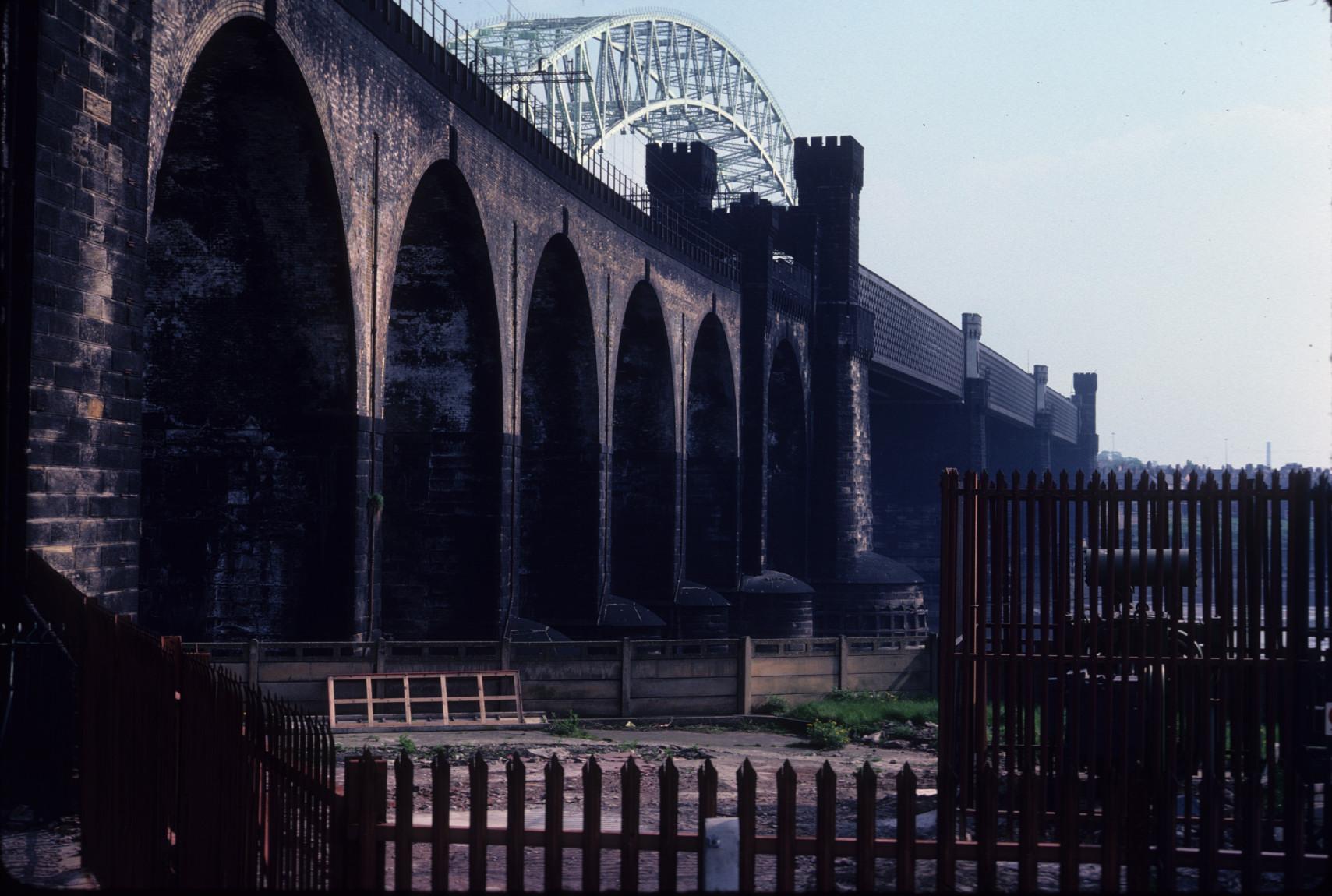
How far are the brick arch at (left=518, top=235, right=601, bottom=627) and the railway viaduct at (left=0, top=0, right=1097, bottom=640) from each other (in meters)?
0.05

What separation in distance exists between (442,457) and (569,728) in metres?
4.94

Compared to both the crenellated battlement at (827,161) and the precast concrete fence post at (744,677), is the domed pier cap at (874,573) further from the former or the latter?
the precast concrete fence post at (744,677)

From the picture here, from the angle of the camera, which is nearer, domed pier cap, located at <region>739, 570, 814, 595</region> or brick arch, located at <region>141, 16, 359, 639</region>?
brick arch, located at <region>141, 16, 359, 639</region>

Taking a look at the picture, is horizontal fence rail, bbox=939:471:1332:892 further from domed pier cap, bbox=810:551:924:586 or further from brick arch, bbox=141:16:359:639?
domed pier cap, bbox=810:551:924:586

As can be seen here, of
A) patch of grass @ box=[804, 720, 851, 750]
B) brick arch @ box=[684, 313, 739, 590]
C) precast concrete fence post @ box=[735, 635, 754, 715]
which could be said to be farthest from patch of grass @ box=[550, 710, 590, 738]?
brick arch @ box=[684, 313, 739, 590]

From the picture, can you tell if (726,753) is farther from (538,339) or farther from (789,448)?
(789,448)

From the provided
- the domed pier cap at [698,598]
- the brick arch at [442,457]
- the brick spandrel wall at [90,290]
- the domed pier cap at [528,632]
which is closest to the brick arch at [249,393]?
the brick arch at [442,457]

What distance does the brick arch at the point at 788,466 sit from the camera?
117 ft

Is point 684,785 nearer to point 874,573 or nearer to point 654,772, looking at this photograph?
point 654,772

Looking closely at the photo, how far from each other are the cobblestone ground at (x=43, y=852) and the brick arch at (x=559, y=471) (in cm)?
1564

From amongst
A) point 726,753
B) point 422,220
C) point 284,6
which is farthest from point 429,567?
point 284,6

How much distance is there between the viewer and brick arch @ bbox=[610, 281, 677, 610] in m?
28.0

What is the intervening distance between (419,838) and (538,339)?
18652 millimetres

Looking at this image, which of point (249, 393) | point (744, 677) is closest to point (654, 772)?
point (744, 677)
